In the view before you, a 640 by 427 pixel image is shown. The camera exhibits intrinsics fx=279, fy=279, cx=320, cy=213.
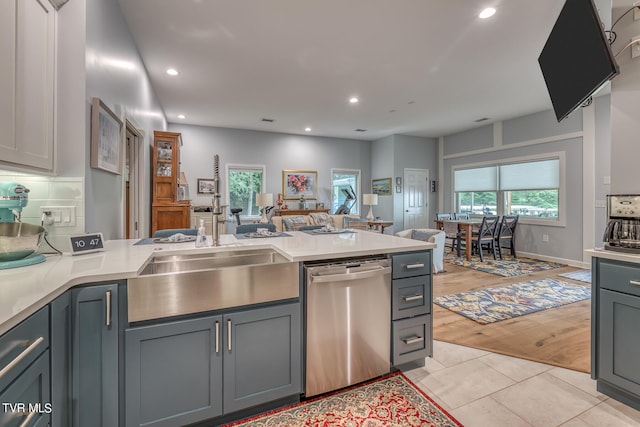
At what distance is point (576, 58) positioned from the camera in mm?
1761

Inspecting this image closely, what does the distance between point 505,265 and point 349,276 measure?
4.72 metres

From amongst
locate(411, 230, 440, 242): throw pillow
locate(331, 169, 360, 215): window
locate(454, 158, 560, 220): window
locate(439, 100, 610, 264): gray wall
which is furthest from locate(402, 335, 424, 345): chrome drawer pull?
locate(331, 169, 360, 215): window

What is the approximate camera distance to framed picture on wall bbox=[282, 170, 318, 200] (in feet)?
23.6

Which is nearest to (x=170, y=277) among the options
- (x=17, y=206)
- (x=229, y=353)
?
(x=229, y=353)

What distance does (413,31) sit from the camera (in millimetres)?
2883

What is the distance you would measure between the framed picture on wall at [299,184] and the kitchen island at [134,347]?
215 inches

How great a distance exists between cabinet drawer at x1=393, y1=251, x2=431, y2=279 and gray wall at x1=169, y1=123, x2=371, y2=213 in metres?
5.48

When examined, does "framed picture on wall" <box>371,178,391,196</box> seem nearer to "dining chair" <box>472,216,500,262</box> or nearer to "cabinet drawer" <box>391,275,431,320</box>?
"dining chair" <box>472,216,500,262</box>

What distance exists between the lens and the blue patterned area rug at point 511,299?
299cm

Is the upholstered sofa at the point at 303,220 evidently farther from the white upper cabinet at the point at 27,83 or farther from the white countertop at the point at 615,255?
the white countertop at the point at 615,255

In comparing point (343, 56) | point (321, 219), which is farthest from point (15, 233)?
point (321, 219)

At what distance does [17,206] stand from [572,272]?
262 inches

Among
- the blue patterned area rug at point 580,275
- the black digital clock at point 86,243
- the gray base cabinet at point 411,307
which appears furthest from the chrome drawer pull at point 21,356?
the blue patterned area rug at point 580,275

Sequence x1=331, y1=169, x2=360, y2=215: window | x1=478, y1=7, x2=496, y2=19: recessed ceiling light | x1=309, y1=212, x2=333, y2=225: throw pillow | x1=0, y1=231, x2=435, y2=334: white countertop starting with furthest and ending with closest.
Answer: x1=331, y1=169, x2=360, y2=215: window < x1=309, y1=212, x2=333, y2=225: throw pillow < x1=478, y1=7, x2=496, y2=19: recessed ceiling light < x1=0, y1=231, x2=435, y2=334: white countertop
